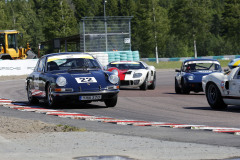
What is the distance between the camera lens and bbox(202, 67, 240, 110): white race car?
1304cm

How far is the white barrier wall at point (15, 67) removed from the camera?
131 ft

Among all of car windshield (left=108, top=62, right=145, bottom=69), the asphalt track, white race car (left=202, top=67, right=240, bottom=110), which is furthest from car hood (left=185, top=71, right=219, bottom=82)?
white race car (left=202, top=67, right=240, bottom=110)

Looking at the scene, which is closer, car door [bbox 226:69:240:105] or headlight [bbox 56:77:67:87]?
car door [bbox 226:69:240:105]

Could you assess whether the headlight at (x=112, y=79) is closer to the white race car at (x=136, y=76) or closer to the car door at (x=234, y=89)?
the car door at (x=234, y=89)

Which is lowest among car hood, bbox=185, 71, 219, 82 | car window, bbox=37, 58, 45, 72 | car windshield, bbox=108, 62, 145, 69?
car hood, bbox=185, 71, 219, 82

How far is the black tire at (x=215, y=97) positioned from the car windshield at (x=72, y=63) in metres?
2.89

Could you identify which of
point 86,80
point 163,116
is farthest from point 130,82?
point 163,116

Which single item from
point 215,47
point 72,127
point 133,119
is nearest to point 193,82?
point 133,119

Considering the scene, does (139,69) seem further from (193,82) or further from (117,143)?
(117,143)

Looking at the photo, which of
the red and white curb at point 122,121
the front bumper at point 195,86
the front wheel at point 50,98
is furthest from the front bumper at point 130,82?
the front wheel at point 50,98

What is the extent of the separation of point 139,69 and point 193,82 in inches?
137

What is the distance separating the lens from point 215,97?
541 inches

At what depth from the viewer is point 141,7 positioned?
85312 millimetres

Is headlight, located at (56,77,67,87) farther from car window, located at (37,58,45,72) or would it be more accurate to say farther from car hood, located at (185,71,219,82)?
car hood, located at (185,71,219,82)
